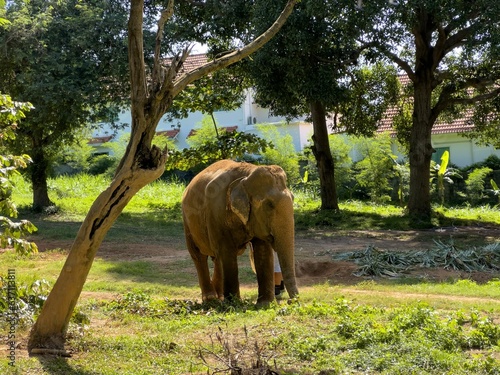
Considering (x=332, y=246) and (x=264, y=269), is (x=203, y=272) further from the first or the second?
(x=332, y=246)

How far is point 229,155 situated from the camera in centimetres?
2411

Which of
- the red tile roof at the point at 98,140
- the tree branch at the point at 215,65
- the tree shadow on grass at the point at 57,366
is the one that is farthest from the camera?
the red tile roof at the point at 98,140

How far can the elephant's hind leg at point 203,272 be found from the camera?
12401 millimetres

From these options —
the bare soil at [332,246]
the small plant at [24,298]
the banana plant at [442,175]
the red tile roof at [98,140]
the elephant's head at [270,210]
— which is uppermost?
the red tile roof at [98,140]

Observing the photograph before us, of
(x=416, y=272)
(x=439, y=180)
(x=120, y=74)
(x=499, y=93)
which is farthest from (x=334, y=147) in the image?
(x=416, y=272)

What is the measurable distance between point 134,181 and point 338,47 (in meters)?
16.3

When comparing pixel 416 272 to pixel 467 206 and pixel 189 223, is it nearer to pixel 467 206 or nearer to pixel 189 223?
pixel 189 223

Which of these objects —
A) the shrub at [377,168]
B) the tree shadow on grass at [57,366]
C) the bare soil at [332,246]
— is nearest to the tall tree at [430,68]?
the bare soil at [332,246]

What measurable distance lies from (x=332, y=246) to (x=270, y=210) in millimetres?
9965

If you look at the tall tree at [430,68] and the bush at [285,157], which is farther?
the bush at [285,157]

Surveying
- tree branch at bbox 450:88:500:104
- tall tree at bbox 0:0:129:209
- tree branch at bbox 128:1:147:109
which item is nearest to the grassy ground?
tree branch at bbox 128:1:147:109

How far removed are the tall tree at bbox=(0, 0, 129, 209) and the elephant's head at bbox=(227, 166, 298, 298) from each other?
1351 cm

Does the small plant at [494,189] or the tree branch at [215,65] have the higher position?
the tree branch at [215,65]

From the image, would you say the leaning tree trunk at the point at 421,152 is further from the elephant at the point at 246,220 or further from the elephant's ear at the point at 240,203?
the elephant's ear at the point at 240,203
